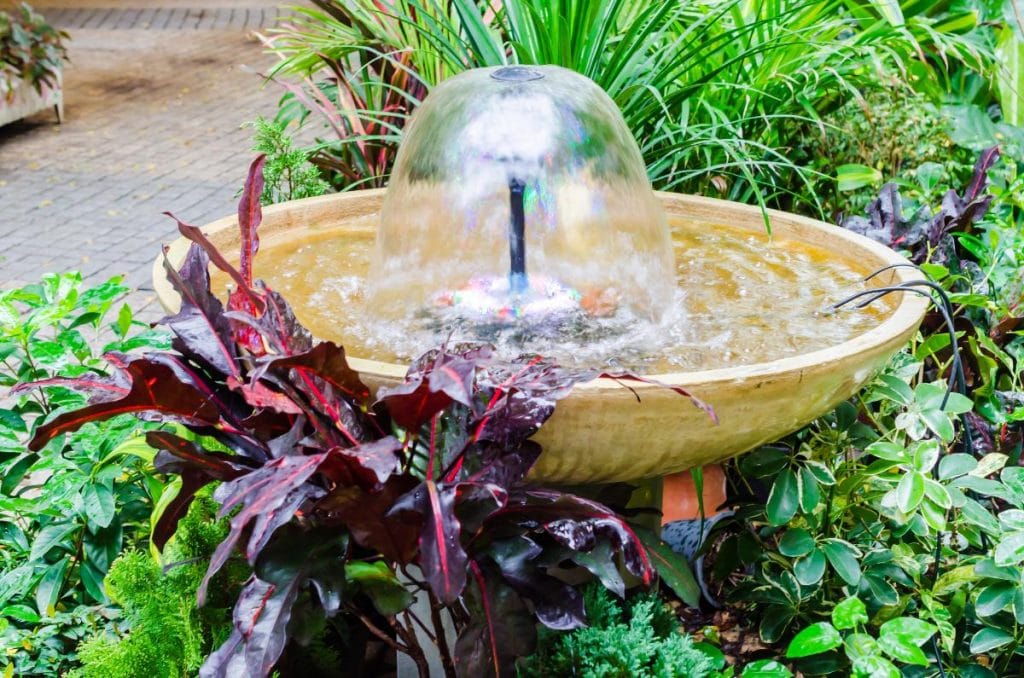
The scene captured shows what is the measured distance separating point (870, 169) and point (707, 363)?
1.99m

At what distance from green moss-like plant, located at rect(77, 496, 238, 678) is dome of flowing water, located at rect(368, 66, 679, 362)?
25.9 inches

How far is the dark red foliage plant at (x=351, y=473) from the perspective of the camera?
169cm

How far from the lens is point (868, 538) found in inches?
96.7

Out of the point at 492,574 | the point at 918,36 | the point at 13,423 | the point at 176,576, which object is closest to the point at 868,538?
the point at 492,574

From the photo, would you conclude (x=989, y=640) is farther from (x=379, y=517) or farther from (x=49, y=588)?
(x=49, y=588)

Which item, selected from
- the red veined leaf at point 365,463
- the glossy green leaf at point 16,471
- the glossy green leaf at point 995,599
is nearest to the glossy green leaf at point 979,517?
the glossy green leaf at point 995,599

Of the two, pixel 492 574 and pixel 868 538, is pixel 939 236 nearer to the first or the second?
pixel 868 538

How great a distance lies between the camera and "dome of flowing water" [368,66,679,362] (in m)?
2.38

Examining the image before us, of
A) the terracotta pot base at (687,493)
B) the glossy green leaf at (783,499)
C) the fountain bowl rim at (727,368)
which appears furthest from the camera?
the terracotta pot base at (687,493)

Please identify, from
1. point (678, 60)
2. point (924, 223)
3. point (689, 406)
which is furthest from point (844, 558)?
point (678, 60)

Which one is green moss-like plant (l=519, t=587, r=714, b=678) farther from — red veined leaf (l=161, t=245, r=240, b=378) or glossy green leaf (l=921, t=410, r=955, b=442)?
red veined leaf (l=161, t=245, r=240, b=378)

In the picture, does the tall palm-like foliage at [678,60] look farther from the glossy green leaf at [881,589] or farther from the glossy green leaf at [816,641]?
the glossy green leaf at [816,641]

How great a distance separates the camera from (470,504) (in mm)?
1766

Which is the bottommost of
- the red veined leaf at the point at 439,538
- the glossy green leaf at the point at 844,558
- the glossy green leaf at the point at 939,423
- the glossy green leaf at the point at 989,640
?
the glossy green leaf at the point at 989,640
